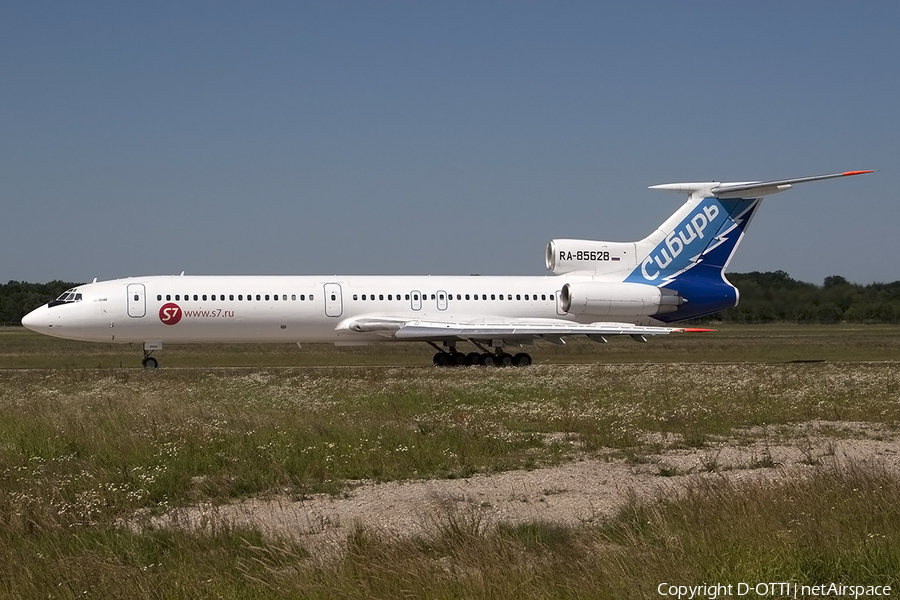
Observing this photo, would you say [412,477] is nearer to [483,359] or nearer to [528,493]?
[528,493]

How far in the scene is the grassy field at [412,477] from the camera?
23.8 ft

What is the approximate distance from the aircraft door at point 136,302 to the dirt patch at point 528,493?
2173 centimetres

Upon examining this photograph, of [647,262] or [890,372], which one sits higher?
[647,262]

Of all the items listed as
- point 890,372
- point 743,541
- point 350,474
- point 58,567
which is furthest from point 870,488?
point 890,372

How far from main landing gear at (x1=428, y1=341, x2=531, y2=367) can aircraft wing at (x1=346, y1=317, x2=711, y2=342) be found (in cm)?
80

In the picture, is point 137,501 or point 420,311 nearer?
point 137,501

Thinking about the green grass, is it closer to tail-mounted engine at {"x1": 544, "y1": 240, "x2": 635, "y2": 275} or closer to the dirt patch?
tail-mounted engine at {"x1": 544, "y1": 240, "x2": 635, "y2": 275}

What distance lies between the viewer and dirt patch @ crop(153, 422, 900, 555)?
9047 millimetres

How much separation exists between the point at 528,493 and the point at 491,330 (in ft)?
71.4

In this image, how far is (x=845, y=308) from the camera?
42875mm

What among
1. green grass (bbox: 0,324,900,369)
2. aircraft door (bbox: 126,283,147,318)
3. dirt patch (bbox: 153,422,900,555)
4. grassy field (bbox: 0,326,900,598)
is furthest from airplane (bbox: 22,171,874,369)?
dirt patch (bbox: 153,422,900,555)

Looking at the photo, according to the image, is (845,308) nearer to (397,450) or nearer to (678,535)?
(397,450)

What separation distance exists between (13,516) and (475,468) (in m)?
5.13

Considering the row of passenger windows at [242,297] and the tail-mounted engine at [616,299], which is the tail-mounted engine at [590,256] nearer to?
the tail-mounted engine at [616,299]
